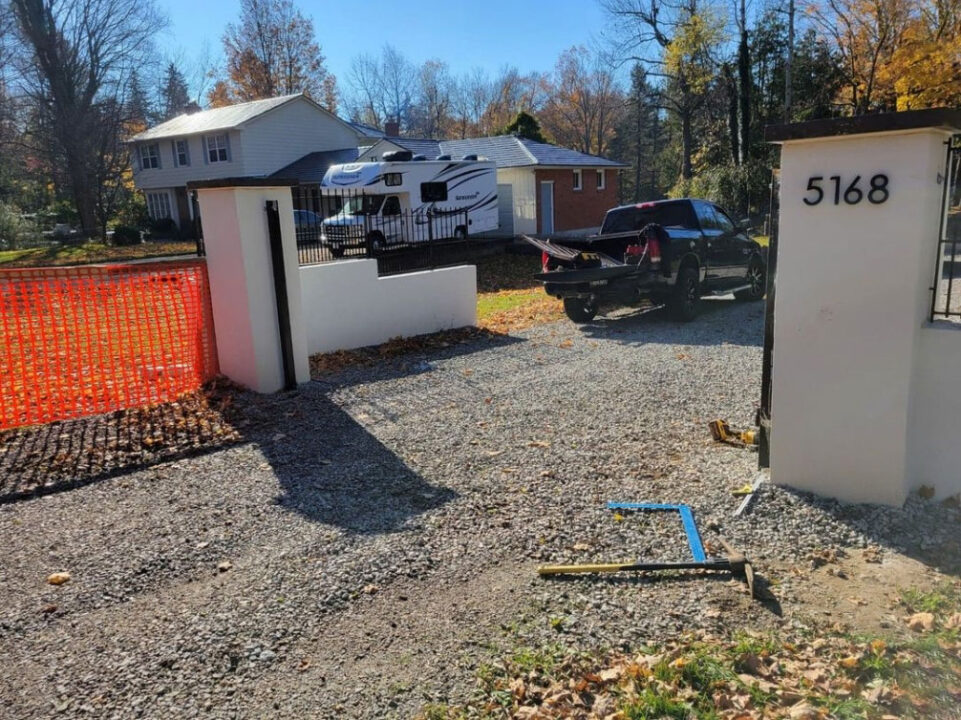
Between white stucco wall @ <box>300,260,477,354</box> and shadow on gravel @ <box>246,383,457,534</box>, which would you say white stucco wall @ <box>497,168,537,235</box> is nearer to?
white stucco wall @ <box>300,260,477,354</box>

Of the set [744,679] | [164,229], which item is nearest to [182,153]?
[164,229]

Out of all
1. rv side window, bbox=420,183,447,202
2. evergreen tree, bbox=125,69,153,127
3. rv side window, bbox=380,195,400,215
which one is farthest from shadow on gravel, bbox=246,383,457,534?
evergreen tree, bbox=125,69,153,127

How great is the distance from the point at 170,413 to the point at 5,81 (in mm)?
37849

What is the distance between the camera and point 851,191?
4.29 m

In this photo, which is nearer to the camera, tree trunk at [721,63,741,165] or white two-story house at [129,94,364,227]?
tree trunk at [721,63,741,165]

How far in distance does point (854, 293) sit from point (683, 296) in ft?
23.8

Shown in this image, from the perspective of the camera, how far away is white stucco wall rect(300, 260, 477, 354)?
964cm

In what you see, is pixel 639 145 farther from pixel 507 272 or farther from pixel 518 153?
pixel 507 272

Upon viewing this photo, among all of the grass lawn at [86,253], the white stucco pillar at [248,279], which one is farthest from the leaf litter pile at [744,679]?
the grass lawn at [86,253]

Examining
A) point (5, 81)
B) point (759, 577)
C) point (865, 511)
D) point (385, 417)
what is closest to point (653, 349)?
point (385, 417)

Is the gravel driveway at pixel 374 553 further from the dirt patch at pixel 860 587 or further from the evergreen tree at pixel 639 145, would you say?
the evergreen tree at pixel 639 145

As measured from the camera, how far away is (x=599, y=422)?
661cm

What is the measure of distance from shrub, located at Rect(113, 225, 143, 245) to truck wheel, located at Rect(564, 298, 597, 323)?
3006cm

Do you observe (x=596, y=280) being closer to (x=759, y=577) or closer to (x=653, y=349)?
(x=653, y=349)
